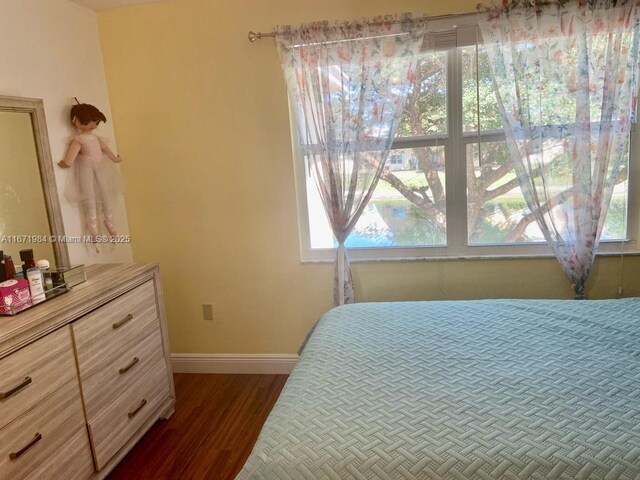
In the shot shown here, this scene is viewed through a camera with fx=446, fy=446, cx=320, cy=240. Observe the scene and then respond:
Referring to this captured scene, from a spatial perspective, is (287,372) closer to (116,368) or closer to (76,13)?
(116,368)

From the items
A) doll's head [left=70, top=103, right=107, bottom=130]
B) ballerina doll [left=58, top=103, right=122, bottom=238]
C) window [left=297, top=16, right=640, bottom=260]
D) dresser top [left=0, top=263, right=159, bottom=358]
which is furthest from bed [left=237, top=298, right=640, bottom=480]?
doll's head [left=70, top=103, right=107, bottom=130]

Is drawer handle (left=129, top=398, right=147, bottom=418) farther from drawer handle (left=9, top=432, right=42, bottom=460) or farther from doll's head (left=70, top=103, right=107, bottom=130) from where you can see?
doll's head (left=70, top=103, right=107, bottom=130)

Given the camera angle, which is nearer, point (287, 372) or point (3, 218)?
point (3, 218)

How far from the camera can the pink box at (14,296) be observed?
1704 mm

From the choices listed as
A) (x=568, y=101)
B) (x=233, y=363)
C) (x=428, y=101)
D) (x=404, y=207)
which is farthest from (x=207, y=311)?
(x=568, y=101)

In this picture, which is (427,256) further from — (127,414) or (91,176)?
(91,176)

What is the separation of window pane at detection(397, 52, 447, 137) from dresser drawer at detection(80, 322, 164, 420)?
Answer: 1856mm

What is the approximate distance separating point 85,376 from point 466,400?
155cm

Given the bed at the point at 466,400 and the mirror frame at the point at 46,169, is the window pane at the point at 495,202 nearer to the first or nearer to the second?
the bed at the point at 466,400

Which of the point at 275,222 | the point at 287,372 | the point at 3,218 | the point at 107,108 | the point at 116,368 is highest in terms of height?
the point at 107,108

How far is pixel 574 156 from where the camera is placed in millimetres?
2416

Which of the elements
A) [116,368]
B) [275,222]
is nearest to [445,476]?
[116,368]

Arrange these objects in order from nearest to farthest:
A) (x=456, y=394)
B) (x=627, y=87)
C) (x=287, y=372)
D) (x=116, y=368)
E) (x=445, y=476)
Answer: (x=445, y=476) → (x=456, y=394) → (x=116, y=368) → (x=627, y=87) → (x=287, y=372)

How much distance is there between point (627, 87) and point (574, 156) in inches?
16.5
